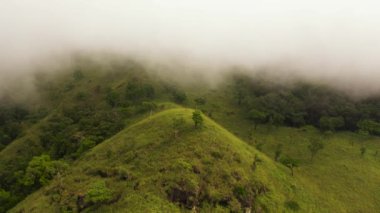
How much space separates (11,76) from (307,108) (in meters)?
155

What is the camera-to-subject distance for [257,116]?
441ft

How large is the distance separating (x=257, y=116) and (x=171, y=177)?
2278 inches

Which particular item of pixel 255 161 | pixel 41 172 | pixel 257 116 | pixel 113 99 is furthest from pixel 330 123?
pixel 41 172

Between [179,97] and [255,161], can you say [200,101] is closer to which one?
[179,97]

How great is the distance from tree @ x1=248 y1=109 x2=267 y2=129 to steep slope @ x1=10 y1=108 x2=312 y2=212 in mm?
25439

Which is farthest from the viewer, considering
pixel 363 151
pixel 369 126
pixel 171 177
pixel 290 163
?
pixel 369 126

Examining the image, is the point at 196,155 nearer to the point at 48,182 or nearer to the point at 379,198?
the point at 48,182

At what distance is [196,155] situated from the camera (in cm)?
9388

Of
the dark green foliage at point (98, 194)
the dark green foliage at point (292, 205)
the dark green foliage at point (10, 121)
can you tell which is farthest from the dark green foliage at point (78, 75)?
the dark green foliage at point (292, 205)

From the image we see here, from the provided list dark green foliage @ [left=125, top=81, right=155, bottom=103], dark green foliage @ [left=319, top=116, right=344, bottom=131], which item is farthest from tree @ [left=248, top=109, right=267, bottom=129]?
dark green foliage @ [left=125, top=81, right=155, bottom=103]

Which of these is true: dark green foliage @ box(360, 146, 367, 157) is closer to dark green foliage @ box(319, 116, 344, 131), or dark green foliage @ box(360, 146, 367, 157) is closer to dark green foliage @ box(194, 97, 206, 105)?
dark green foliage @ box(319, 116, 344, 131)

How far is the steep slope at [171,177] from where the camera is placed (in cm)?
8406

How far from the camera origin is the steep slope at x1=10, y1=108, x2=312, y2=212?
8406 centimetres

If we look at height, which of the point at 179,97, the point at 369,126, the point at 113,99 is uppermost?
the point at 113,99
